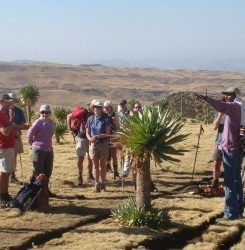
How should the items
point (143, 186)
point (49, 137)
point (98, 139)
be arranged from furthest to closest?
point (98, 139) → point (49, 137) → point (143, 186)

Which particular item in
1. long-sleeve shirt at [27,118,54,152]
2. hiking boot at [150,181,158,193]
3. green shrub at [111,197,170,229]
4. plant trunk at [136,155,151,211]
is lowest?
hiking boot at [150,181,158,193]

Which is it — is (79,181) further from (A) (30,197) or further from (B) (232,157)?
(B) (232,157)

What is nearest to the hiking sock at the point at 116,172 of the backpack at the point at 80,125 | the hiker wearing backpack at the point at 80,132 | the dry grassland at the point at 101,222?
the dry grassland at the point at 101,222

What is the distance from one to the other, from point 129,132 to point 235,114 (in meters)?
1.77

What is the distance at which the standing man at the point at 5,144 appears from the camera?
9094mm

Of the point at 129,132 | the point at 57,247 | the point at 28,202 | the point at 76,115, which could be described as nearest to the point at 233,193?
the point at 129,132

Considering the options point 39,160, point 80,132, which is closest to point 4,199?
point 39,160

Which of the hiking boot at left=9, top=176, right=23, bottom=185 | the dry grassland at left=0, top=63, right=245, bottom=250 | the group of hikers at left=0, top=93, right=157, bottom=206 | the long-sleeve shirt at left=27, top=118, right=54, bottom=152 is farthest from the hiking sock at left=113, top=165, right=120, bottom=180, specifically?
the long-sleeve shirt at left=27, top=118, right=54, bottom=152

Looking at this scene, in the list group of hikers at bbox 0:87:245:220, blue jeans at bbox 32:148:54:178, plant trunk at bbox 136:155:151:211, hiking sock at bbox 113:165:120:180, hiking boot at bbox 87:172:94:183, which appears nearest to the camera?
group of hikers at bbox 0:87:245:220

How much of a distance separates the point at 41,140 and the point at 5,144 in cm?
94

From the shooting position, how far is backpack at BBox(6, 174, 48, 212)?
9133 mm

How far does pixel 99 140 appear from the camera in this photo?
10.9 metres

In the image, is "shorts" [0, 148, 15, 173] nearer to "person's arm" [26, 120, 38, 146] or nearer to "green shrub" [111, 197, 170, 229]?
"person's arm" [26, 120, 38, 146]

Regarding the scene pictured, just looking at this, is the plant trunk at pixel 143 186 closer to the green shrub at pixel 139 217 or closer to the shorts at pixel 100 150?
the green shrub at pixel 139 217
